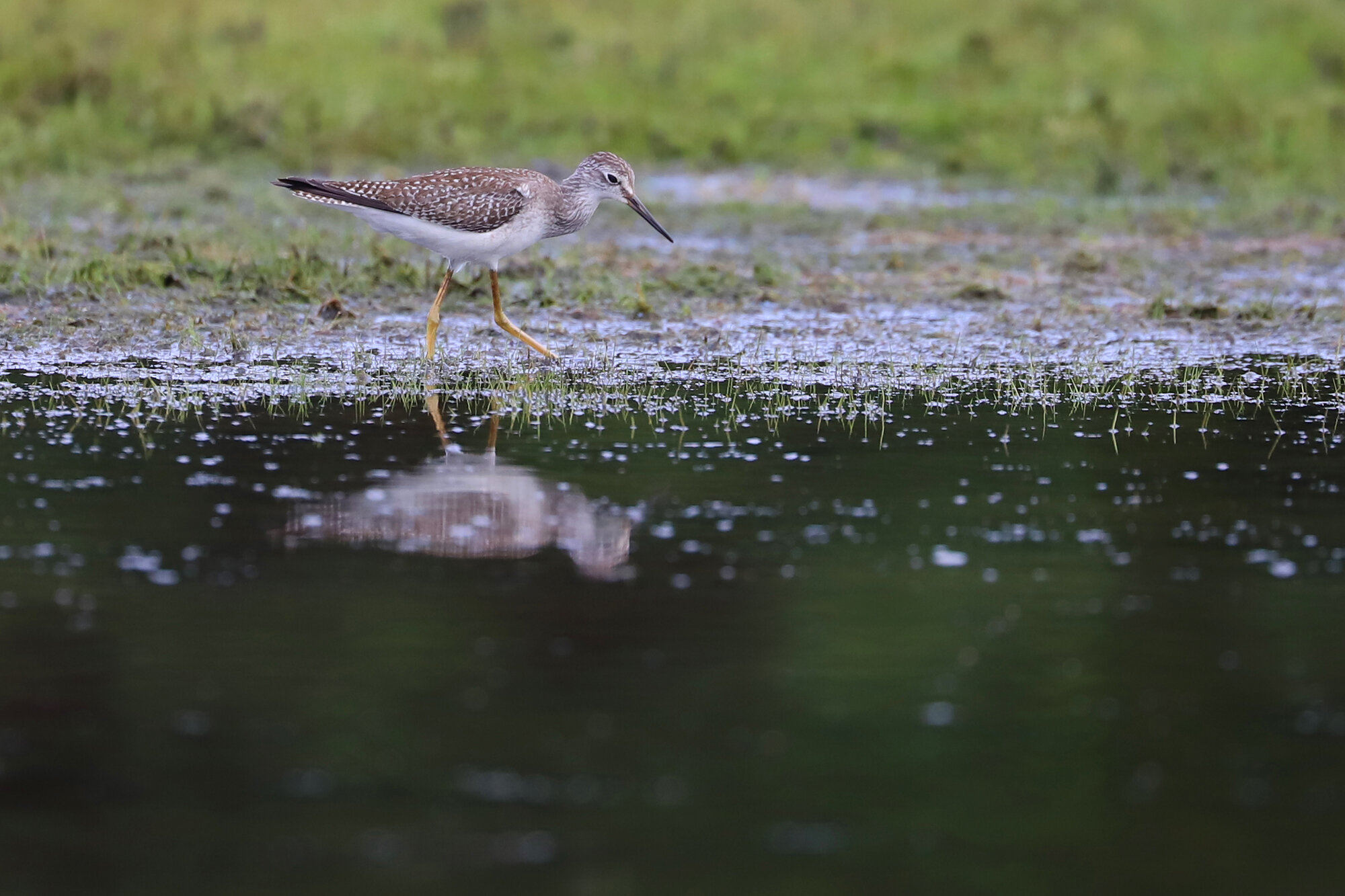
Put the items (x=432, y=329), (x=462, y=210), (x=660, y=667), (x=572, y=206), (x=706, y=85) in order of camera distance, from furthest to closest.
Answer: (x=706, y=85)
(x=572, y=206)
(x=462, y=210)
(x=432, y=329)
(x=660, y=667)

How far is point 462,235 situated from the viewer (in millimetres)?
10320

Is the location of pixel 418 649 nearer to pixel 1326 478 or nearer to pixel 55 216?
pixel 1326 478

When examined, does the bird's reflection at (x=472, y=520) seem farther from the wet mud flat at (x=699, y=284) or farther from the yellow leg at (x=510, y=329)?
the wet mud flat at (x=699, y=284)

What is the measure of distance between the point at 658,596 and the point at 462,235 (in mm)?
4956

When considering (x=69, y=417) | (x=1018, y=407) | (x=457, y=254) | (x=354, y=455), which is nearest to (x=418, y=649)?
(x=354, y=455)

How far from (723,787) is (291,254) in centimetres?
865

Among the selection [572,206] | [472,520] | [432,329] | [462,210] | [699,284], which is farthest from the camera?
[699,284]

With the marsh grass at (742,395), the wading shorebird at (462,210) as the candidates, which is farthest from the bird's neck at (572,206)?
the marsh grass at (742,395)

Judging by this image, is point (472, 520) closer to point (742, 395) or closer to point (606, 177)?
point (742, 395)

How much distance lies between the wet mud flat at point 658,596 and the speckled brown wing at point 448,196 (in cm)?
73

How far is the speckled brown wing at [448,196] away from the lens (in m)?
10.3

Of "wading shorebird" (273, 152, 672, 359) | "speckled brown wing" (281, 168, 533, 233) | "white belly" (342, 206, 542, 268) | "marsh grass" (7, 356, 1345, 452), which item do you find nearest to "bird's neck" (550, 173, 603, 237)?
"wading shorebird" (273, 152, 672, 359)

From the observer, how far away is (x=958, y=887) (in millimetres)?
3748

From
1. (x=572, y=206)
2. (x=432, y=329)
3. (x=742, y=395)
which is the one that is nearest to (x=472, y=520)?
(x=742, y=395)
